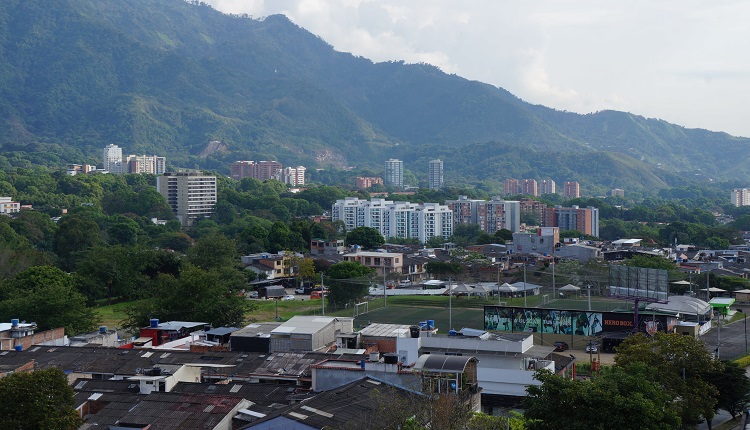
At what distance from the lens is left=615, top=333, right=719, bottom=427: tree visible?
16531 mm

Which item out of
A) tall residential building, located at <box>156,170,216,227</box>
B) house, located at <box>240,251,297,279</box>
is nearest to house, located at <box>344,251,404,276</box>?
house, located at <box>240,251,297,279</box>

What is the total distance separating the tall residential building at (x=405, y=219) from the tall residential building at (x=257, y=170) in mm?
60807

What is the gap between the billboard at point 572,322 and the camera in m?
26.0

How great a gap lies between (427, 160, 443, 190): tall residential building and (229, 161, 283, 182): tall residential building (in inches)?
1102

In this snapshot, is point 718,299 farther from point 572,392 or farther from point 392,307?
point 572,392

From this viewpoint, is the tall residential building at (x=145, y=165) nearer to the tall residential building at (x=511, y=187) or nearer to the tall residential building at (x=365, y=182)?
the tall residential building at (x=365, y=182)

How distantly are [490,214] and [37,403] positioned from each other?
66.5 m

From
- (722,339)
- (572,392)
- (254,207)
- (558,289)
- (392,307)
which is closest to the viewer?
(572,392)

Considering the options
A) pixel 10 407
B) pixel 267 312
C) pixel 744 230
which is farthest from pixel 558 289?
pixel 744 230

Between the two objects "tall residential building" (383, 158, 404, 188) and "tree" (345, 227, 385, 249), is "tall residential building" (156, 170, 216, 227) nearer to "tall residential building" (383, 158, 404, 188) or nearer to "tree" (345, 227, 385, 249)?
"tree" (345, 227, 385, 249)

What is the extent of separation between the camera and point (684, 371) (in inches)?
670

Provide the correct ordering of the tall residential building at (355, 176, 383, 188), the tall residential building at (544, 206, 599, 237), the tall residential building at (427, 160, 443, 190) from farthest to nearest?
the tall residential building at (427, 160, 443, 190)
the tall residential building at (355, 176, 383, 188)
the tall residential building at (544, 206, 599, 237)

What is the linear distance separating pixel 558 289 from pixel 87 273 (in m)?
18.2

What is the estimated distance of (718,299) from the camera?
112 ft
